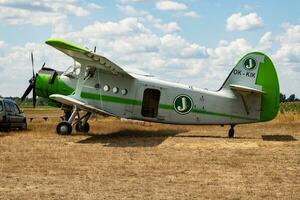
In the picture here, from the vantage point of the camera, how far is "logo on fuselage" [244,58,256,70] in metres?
18.4

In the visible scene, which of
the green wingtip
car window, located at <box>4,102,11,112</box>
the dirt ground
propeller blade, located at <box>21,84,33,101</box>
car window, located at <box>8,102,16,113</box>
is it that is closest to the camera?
the dirt ground

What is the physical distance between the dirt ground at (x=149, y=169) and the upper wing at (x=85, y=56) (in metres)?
2.93

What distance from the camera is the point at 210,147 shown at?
14656 mm

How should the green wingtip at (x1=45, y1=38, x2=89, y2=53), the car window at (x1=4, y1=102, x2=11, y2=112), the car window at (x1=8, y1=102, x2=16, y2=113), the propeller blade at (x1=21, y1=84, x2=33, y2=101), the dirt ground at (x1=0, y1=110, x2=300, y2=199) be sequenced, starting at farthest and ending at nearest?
the car window at (x1=8, y1=102, x2=16, y2=113)
the car window at (x1=4, y1=102, x2=11, y2=112)
the propeller blade at (x1=21, y1=84, x2=33, y2=101)
the green wingtip at (x1=45, y1=38, x2=89, y2=53)
the dirt ground at (x1=0, y1=110, x2=300, y2=199)

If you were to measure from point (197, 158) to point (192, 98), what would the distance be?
21.7ft

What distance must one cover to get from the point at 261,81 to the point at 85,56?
6.33 metres

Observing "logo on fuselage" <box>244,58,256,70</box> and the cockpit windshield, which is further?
the cockpit windshield

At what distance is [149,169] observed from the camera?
35.0 feet

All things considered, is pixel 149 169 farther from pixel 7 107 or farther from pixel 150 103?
pixel 7 107

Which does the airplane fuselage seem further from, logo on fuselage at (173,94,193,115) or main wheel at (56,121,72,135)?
main wheel at (56,121,72,135)

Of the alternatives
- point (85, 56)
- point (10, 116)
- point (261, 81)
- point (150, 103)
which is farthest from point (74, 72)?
point (261, 81)

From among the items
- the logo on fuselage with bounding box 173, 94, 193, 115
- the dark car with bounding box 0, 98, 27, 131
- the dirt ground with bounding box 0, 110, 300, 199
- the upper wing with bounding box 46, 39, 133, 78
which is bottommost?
the dark car with bounding box 0, 98, 27, 131

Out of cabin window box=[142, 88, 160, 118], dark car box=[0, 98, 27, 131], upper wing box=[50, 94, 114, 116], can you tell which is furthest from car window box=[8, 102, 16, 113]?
cabin window box=[142, 88, 160, 118]

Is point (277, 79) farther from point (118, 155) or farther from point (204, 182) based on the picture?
point (204, 182)
